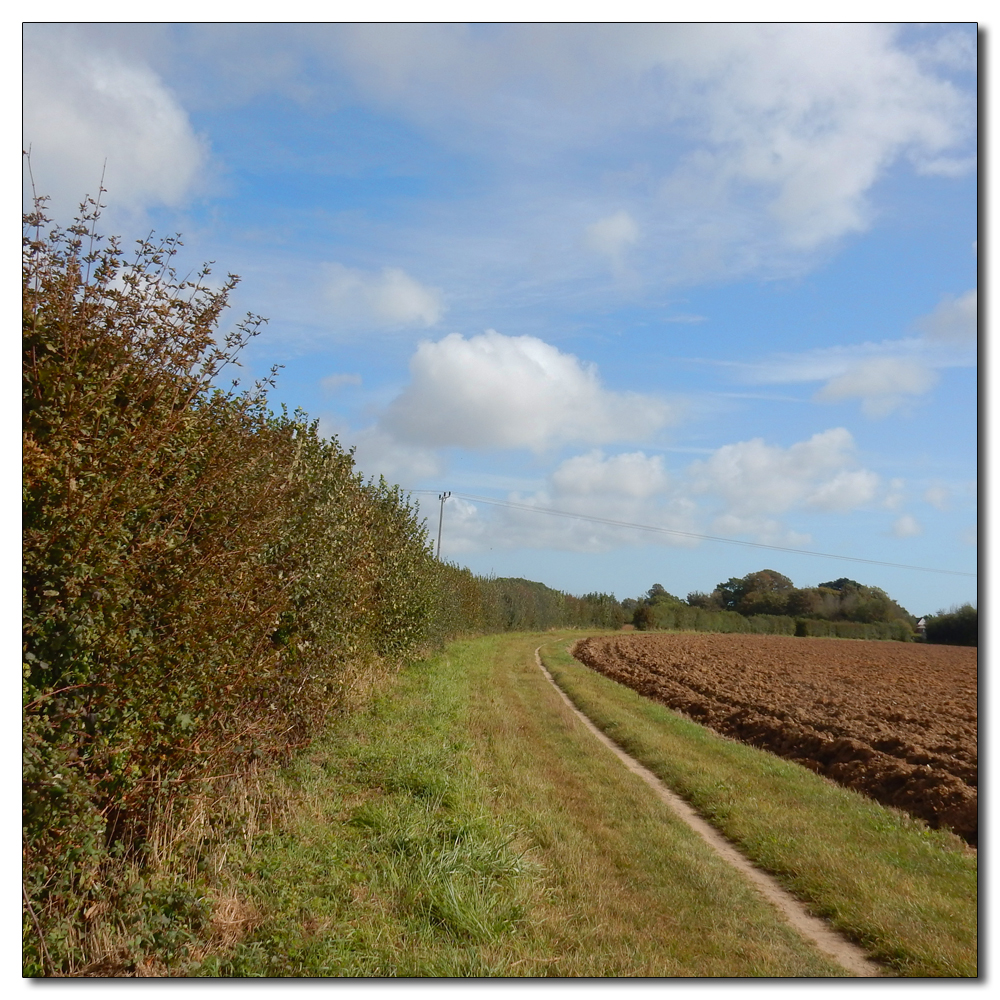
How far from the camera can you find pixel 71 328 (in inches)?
151

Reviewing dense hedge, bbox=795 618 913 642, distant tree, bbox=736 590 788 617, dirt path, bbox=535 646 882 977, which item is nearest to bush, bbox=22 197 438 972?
dirt path, bbox=535 646 882 977

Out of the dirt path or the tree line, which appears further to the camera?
the tree line

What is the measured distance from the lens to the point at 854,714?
598 inches

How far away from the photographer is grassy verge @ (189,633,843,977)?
14.7 ft

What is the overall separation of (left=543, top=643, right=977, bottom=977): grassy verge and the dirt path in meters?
0.11

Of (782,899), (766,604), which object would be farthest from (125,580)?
(766,604)

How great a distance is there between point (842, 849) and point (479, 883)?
13.0ft

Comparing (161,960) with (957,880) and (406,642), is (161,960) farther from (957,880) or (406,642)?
(406,642)

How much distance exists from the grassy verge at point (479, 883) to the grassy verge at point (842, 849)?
0.59 meters

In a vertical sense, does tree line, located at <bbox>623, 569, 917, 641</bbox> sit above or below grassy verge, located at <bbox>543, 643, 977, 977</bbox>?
below

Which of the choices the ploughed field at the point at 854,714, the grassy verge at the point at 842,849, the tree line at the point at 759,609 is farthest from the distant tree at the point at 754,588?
the grassy verge at the point at 842,849

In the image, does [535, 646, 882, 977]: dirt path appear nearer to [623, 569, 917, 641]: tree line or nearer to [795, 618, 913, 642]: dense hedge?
[795, 618, 913, 642]: dense hedge

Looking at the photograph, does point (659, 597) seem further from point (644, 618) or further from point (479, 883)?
point (479, 883)

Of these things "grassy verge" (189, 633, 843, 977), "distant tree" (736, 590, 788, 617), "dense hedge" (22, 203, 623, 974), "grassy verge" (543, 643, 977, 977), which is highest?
"dense hedge" (22, 203, 623, 974)
